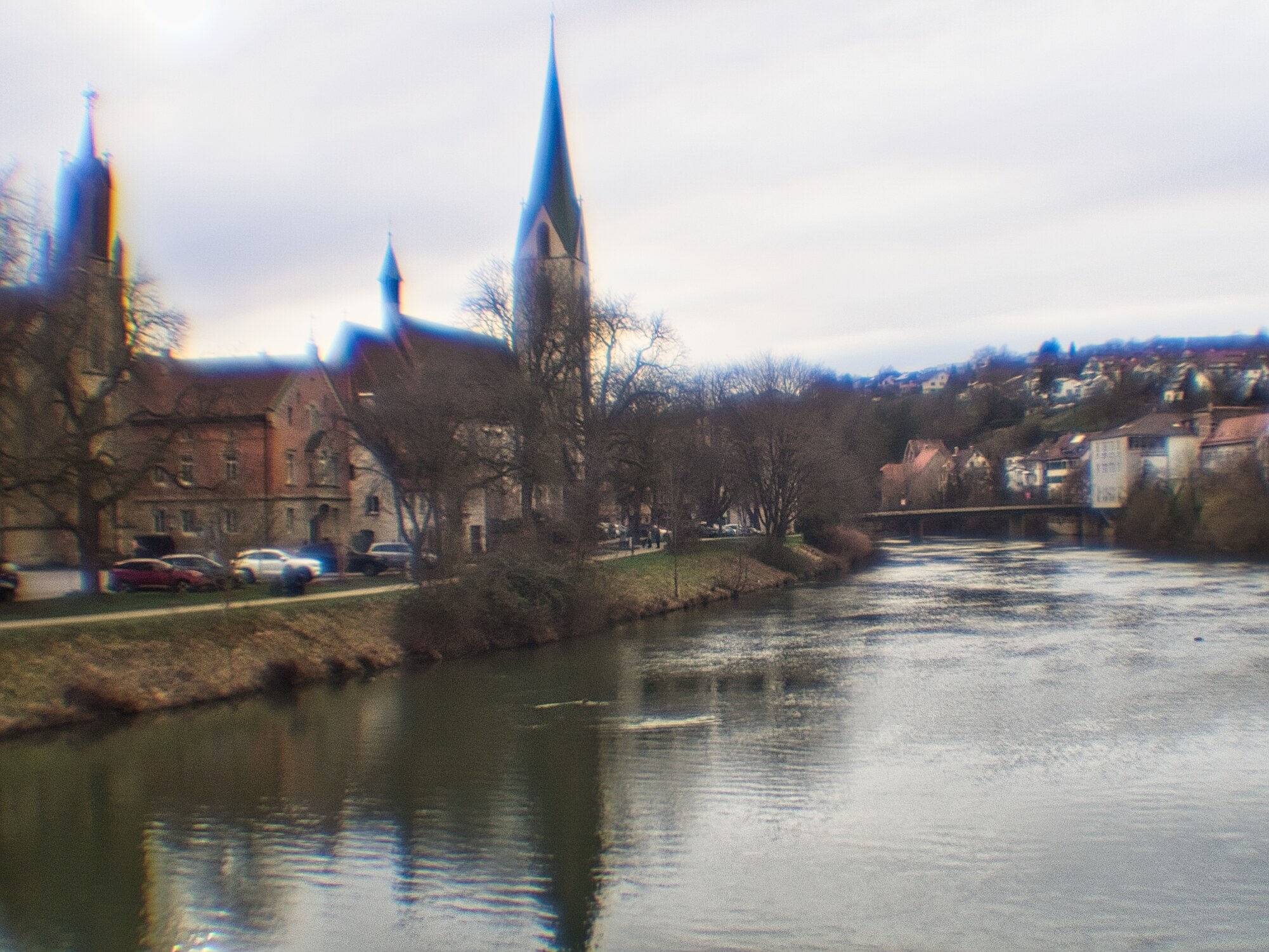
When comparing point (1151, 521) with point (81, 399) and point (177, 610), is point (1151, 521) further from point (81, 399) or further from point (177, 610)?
point (81, 399)

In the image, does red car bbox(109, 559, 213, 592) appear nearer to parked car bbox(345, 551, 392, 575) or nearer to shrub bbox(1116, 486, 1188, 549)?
parked car bbox(345, 551, 392, 575)

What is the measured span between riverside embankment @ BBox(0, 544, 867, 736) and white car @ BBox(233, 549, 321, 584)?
538cm

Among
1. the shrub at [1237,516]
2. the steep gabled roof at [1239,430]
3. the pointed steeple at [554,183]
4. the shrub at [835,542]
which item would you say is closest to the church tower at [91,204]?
the pointed steeple at [554,183]

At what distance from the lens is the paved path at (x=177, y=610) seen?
966 inches

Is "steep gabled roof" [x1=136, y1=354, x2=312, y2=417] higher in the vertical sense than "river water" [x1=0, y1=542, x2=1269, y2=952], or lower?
higher

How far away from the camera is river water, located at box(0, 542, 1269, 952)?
11703mm

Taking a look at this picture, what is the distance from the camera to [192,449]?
149 feet

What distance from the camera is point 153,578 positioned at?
→ 33844 millimetres

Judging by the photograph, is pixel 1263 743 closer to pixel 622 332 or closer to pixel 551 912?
pixel 551 912

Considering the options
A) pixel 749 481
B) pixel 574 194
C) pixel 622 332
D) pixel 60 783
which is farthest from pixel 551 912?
pixel 574 194

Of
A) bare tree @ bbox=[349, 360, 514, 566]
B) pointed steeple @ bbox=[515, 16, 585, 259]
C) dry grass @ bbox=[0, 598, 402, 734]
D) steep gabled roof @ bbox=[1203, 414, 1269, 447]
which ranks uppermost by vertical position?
pointed steeple @ bbox=[515, 16, 585, 259]

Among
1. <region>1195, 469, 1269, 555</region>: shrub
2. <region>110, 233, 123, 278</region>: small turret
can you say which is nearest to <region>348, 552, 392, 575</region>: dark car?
<region>110, 233, 123, 278</region>: small turret

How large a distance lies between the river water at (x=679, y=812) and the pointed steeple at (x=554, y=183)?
38.7 metres

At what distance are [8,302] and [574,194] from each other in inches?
1598
